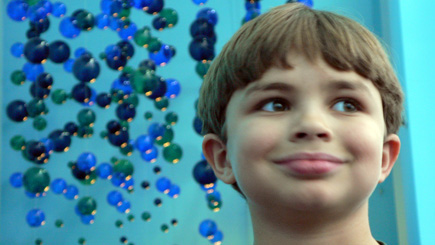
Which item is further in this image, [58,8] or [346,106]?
[58,8]

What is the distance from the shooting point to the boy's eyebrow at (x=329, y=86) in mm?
579

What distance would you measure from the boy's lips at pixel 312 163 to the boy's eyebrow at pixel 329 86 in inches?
2.9

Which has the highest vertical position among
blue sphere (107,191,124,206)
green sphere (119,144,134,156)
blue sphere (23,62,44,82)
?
blue sphere (23,62,44,82)

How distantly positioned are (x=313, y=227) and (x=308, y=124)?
11 centimetres

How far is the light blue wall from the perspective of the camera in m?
1.79

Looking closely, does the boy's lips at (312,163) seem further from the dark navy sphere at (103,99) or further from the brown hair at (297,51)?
the dark navy sphere at (103,99)

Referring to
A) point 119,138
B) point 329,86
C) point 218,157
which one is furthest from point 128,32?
point 329,86

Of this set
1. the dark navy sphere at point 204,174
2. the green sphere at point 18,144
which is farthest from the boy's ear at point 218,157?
the green sphere at point 18,144

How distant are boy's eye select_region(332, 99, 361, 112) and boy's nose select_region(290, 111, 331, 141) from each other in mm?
30

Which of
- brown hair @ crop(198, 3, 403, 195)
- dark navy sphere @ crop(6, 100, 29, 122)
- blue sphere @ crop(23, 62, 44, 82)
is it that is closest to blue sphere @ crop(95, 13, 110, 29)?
blue sphere @ crop(23, 62, 44, 82)

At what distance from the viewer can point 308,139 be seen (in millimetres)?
554

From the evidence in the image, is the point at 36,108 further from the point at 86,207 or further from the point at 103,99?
the point at 86,207

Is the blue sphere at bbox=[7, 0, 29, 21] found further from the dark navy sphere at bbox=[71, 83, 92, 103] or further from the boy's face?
the boy's face

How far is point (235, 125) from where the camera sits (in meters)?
0.62
